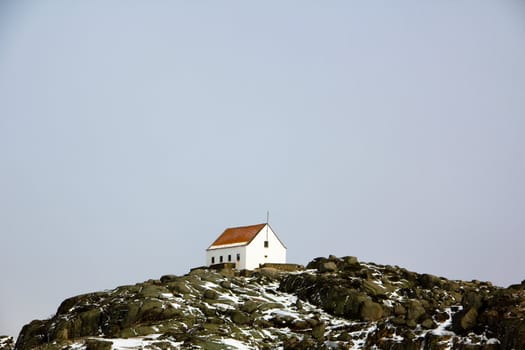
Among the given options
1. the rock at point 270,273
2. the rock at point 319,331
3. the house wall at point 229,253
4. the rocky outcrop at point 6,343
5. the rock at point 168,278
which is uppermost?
the house wall at point 229,253

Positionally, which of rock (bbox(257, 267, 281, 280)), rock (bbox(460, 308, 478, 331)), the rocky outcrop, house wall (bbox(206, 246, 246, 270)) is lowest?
the rocky outcrop

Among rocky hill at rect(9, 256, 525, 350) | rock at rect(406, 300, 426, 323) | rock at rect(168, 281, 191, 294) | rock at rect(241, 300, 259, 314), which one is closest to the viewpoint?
rocky hill at rect(9, 256, 525, 350)

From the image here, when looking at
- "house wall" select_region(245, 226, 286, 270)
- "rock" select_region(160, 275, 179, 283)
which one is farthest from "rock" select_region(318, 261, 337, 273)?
"rock" select_region(160, 275, 179, 283)

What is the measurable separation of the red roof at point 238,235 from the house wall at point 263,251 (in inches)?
36.8

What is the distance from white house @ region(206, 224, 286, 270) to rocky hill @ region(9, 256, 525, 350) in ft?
23.7

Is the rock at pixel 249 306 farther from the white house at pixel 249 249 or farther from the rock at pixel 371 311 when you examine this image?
the white house at pixel 249 249

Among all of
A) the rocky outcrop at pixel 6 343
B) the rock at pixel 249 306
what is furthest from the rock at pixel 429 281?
the rocky outcrop at pixel 6 343

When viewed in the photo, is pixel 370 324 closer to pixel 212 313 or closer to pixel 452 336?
pixel 452 336

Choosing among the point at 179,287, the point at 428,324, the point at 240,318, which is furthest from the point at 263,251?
the point at 428,324

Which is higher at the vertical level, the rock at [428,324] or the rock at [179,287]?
the rock at [179,287]

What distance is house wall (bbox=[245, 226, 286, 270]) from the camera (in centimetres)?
10550

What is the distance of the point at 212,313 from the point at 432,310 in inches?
904

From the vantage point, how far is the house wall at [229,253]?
105375 mm

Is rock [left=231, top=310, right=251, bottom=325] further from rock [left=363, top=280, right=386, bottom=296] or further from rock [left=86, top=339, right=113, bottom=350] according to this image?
rock [left=363, top=280, right=386, bottom=296]
